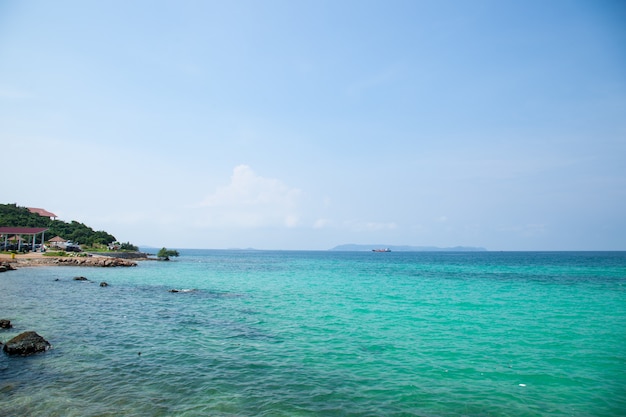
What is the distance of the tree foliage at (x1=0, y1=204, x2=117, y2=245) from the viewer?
99.6m

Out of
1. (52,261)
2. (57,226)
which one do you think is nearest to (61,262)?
(52,261)

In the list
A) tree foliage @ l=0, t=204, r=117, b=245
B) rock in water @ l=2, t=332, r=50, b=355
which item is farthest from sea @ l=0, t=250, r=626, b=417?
tree foliage @ l=0, t=204, r=117, b=245

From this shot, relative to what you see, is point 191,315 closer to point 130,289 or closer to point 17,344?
point 17,344

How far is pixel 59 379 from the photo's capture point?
12.2 meters

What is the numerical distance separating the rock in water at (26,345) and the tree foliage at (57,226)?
104207 millimetres

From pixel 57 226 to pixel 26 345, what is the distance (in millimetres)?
119922

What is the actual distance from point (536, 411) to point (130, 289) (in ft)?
119

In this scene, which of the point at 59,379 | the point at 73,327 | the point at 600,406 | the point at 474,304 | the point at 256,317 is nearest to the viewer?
the point at 600,406

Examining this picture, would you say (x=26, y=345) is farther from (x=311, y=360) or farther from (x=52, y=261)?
(x=52, y=261)

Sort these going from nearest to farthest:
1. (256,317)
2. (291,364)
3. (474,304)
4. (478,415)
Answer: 1. (478,415)
2. (291,364)
3. (256,317)
4. (474,304)

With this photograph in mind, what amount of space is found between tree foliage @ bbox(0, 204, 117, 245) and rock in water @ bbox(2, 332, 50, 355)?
104207 millimetres

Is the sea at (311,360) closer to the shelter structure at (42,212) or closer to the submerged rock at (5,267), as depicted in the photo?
the submerged rock at (5,267)

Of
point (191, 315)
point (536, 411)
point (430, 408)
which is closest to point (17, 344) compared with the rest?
point (191, 315)

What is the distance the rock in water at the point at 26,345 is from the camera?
14531 mm
